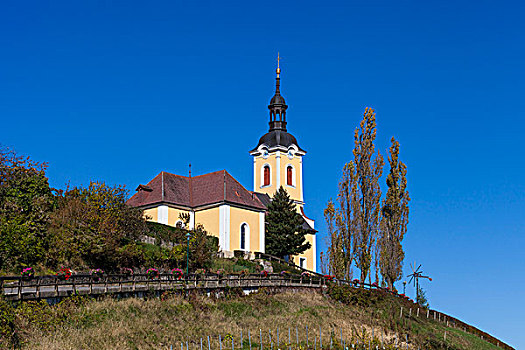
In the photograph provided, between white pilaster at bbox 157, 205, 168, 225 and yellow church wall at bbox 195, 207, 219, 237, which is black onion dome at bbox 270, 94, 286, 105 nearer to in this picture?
yellow church wall at bbox 195, 207, 219, 237

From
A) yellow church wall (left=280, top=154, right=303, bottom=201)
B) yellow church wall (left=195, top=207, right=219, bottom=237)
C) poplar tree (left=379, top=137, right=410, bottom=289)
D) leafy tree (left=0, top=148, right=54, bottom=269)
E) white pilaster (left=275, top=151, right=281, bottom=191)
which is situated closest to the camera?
leafy tree (left=0, top=148, right=54, bottom=269)

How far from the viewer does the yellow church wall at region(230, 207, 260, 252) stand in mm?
58088

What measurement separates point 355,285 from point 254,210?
17842 millimetres

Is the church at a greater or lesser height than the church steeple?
lesser

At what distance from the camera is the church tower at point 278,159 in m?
73.4

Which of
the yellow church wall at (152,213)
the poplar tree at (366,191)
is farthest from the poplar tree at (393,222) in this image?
the yellow church wall at (152,213)

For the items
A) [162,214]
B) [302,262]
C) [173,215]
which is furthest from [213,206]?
[302,262]

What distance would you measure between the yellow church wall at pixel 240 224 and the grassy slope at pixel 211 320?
55.8 ft

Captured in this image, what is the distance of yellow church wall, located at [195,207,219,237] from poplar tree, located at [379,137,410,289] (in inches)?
622

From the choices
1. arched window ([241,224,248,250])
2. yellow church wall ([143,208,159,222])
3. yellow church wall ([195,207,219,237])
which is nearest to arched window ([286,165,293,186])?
arched window ([241,224,248,250])

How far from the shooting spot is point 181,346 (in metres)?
25.8

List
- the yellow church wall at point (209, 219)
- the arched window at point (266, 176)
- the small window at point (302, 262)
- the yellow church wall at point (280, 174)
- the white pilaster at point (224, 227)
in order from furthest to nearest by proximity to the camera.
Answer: the arched window at point (266, 176) < the yellow church wall at point (280, 174) < the small window at point (302, 262) < the yellow church wall at point (209, 219) < the white pilaster at point (224, 227)

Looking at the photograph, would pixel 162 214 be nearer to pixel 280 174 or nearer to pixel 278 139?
pixel 280 174

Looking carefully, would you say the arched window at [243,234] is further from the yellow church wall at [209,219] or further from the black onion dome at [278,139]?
the black onion dome at [278,139]
